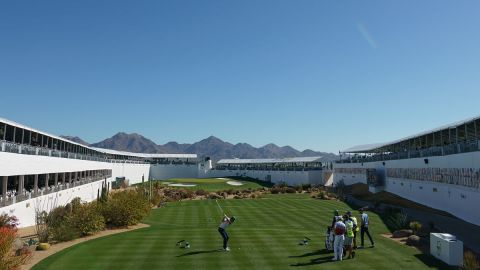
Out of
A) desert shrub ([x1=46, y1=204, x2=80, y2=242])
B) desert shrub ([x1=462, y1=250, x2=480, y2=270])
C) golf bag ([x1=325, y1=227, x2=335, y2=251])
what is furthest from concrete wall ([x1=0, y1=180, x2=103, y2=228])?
desert shrub ([x1=462, y1=250, x2=480, y2=270])

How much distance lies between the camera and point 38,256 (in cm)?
1756

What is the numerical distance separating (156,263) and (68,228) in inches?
308

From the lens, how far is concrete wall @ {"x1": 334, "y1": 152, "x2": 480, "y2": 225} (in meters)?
27.0

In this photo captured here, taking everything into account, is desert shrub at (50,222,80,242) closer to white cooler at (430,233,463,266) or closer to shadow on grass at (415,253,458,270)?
shadow on grass at (415,253,458,270)

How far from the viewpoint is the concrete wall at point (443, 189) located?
2705 centimetres

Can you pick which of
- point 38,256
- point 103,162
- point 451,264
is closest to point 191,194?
point 103,162

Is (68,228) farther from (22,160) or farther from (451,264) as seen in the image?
(451,264)

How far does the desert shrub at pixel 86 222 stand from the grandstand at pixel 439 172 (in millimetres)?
22949

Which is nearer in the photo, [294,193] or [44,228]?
[44,228]

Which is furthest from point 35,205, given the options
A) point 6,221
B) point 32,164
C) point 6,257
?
point 6,257

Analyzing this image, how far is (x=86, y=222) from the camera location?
2266 cm

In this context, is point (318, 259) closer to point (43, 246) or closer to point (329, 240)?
point (329, 240)

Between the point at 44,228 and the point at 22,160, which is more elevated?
the point at 22,160

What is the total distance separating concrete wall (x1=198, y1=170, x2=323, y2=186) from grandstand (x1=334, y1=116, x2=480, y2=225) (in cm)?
1493
